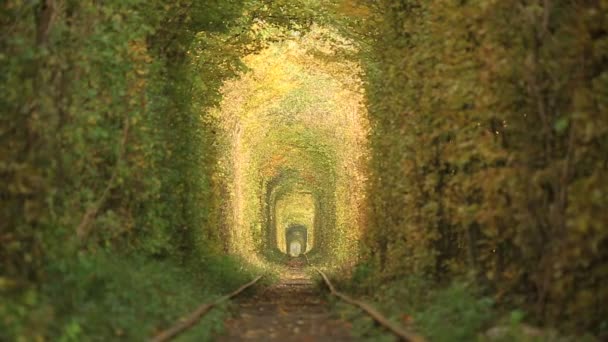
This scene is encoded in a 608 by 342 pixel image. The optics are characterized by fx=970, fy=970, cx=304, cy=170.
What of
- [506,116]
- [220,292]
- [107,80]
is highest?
[107,80]

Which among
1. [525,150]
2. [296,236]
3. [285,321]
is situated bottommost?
[296,236]

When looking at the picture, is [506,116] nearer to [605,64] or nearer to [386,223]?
[605,64]

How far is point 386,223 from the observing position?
17422mm

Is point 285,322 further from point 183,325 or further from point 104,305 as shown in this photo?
point 104,305

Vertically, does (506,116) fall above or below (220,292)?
above

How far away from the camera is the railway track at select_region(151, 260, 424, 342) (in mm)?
10608

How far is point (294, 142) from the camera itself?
175 ft

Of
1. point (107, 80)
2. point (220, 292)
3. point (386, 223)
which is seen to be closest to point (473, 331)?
point (107, 80)

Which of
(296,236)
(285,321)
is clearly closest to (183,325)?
(285,321)

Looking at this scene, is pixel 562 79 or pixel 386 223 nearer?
pixel 562 79

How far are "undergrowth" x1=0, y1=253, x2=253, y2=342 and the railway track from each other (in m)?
0.21

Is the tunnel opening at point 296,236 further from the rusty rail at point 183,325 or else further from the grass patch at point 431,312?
the rusty rail at point 183,325

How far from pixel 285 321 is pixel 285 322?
0.49 ft

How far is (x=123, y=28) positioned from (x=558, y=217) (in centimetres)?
664
